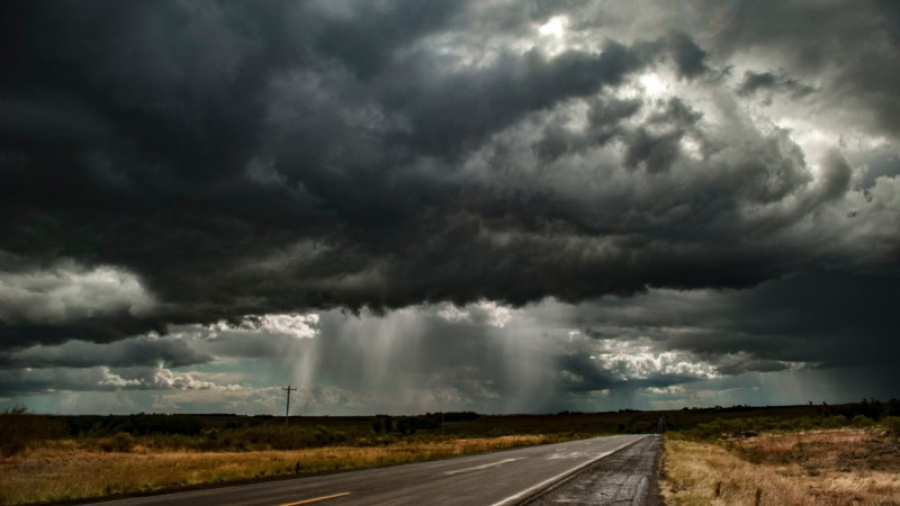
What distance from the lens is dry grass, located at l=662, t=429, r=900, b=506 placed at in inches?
696

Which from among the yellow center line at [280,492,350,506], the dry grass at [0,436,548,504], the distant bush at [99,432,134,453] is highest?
the yellow center line at [280,492,350,506]

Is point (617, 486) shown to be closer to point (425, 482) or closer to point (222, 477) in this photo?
point (425, 482)

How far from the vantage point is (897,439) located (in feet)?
151

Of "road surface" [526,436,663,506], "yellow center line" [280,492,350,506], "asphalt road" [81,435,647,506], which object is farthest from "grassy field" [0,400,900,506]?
"yellow center line" [280,492,350,506]

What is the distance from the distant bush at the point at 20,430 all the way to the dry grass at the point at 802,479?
47.2 m

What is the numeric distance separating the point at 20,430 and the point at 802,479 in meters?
53.7

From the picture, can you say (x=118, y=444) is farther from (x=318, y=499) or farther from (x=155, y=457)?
(x=318, y=499)

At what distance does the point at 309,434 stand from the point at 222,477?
195 ft

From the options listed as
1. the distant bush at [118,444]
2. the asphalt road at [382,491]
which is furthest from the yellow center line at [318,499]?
the distant bush at [118,444]

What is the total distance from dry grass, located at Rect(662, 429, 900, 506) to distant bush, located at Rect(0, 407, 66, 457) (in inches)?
1858

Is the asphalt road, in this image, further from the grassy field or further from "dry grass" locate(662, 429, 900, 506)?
"dry grass" locate(662, 429, 900, 506)

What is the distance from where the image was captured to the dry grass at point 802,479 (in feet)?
58.0

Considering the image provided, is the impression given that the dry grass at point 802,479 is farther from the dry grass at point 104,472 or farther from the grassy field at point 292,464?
the dry grass at point 104,472

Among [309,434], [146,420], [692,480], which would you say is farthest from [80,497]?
[146,420]
